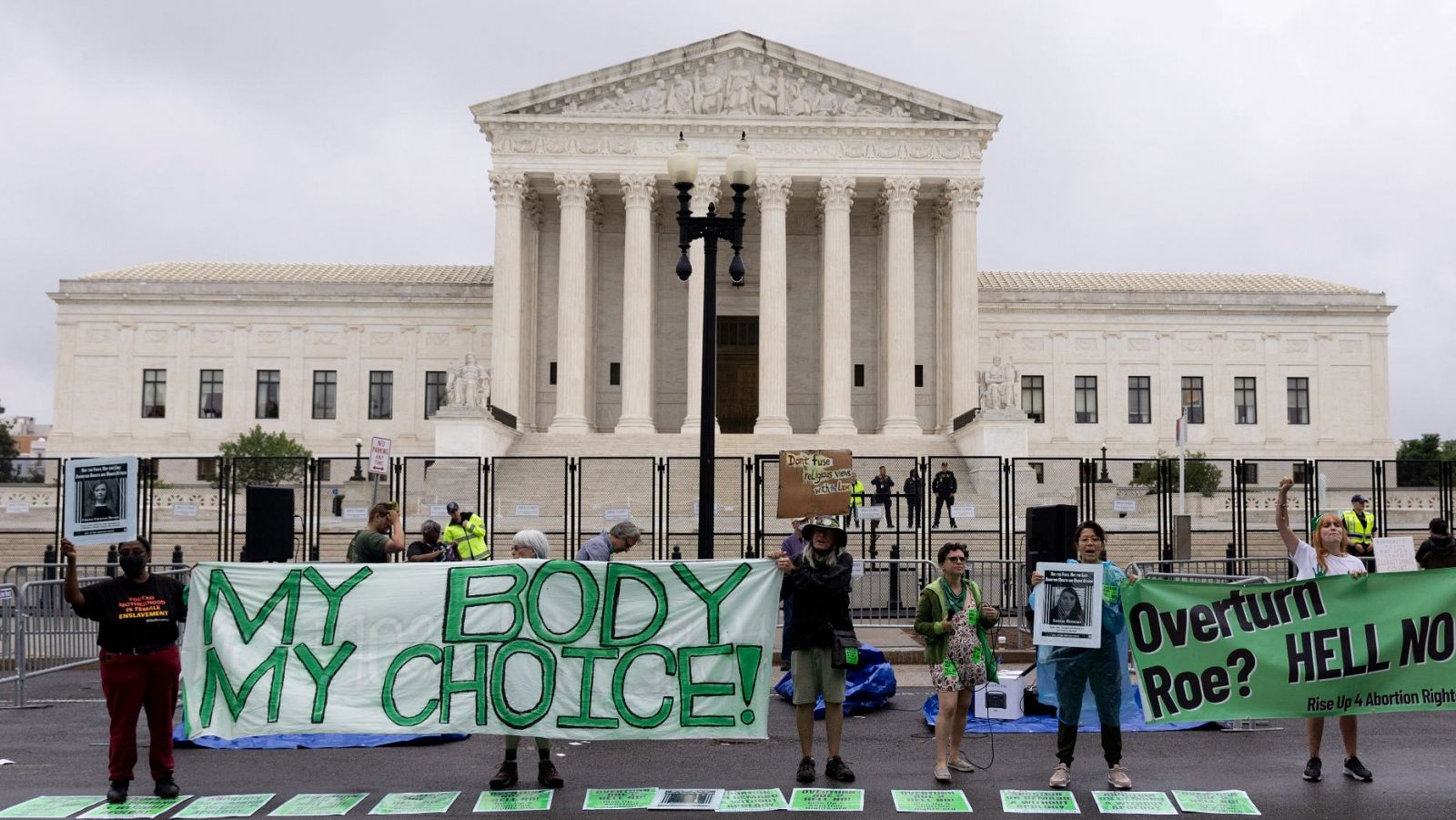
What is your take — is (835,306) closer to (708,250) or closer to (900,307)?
(900,307)

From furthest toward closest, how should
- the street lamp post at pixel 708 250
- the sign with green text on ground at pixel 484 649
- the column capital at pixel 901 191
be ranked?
1. the column capital at pixel 901 191
2. the street lamp post at pixel 708 250
3. the sign with green text on ground at pixel 484 649

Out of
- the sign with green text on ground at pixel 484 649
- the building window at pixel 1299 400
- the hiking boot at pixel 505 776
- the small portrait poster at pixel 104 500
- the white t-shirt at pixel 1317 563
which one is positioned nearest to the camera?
the hiking boot at pixel 505 776

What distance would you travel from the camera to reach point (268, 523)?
17.6 metres

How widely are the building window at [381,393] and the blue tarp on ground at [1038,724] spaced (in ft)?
164

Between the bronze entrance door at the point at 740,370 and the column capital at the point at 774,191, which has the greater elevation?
the column capital at the point at 774,191

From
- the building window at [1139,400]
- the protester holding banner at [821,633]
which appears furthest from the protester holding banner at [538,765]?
the building window at [1139,400]

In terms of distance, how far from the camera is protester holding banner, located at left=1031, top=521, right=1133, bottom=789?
10.0 metres

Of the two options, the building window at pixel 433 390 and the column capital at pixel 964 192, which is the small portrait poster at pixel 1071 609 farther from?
the building window at pixel 433 390

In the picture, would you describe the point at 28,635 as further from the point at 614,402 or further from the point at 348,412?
the point at 348,412

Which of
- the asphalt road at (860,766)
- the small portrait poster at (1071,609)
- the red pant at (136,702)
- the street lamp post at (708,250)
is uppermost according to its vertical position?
the street lamp post at (708,250)

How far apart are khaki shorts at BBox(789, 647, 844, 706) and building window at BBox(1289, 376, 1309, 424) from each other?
57.7 metres

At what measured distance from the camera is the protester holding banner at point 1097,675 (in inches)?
395

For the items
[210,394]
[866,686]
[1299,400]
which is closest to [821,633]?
[866,686]

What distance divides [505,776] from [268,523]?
892 centimetres
